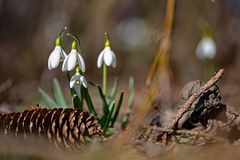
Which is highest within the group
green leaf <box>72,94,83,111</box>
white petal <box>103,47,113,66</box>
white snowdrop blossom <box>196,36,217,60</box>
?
white snowdrop blossom <box>196,36,217,60</box>

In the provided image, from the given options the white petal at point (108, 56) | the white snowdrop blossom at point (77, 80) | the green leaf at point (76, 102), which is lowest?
the green leaf at point (76, 102)

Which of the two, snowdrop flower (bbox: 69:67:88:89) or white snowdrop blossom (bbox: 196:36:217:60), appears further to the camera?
white snowdrop blossom (bbox: 196:36:217:60)

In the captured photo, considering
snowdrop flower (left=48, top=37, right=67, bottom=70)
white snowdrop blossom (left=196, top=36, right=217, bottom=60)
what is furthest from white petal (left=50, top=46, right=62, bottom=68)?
white snowdrop blossom (left=196, top=36, right=217, bottom=60)

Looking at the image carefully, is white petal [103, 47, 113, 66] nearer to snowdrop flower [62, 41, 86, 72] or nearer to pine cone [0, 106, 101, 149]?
snowdrop flower [62, 41, 86, 72]

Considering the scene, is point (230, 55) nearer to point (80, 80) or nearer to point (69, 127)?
point (80, 80)

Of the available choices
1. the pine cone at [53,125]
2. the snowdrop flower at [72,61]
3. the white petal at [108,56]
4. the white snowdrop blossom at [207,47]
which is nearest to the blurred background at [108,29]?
the white snowdrop blossom at [207,47]

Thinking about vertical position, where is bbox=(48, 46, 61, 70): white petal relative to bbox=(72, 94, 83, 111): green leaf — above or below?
above

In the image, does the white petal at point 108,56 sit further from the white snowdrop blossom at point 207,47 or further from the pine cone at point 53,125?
the white snowdrop blossom at point 207,47

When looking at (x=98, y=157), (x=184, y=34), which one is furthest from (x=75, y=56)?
(x=184, y=34)
